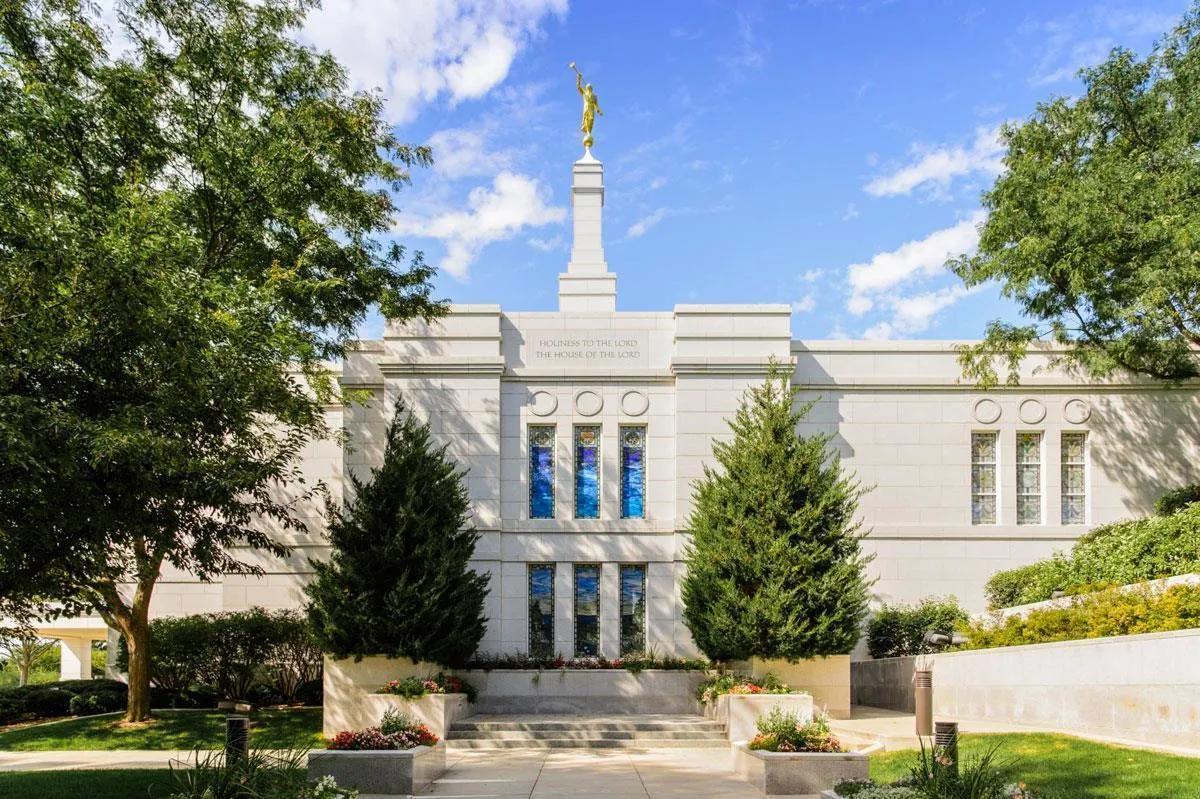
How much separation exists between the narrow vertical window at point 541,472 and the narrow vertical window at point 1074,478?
11741 millimetres

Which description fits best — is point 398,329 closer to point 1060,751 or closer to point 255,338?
point 255,338

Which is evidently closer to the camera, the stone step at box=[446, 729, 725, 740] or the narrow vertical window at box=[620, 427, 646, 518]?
the stone step at box=[446, 729, 725, 740]

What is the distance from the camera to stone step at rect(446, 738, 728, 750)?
1714 cm

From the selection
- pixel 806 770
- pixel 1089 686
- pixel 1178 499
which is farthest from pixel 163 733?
pixel 1178 499

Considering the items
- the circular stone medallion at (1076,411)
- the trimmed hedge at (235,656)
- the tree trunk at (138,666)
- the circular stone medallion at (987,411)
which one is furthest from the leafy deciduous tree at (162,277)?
the circular stone medallion at (1076,411)

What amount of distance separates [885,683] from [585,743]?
6.96 metres

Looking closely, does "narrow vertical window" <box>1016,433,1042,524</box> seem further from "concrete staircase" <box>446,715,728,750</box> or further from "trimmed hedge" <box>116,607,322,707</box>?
"trimmed hedge" <box>116,607,322,707</box>

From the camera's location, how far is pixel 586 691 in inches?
788

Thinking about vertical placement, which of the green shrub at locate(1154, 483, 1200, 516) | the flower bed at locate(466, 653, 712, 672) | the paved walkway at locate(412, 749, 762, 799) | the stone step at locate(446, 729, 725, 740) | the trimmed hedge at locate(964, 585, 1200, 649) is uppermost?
the green shrub at locate(1154, 483, 1200, 516)

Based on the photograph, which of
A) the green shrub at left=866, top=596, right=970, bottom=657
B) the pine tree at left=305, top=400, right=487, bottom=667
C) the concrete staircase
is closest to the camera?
the concrete staircase

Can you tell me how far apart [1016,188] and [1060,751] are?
12.3 meters

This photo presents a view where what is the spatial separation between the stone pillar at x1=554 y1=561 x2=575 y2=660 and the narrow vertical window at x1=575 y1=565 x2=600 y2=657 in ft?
0.65

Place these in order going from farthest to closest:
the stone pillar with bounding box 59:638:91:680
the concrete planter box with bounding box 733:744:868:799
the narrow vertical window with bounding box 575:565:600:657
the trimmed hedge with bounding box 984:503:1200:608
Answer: the stone pillar with bounding box 59:638:91:680 < the narrow vertical window with bounding box 575:565:600:657 < the trimmed hedge with bounding box 984:503:1200:608 < the concrete planter box with bounding box 733:744:868:799

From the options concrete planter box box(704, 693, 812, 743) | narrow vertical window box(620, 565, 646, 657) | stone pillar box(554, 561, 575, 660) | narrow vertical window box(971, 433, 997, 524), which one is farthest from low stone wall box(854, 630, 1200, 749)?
stone pillar box(554, 561, 575, 660)
